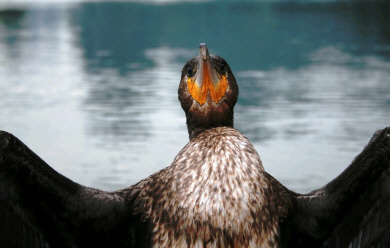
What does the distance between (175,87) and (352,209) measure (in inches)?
544

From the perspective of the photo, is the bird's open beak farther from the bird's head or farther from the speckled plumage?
the speckled plumage

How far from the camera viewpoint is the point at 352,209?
3.04m

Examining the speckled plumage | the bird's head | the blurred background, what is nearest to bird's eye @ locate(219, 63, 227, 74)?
the bird's head

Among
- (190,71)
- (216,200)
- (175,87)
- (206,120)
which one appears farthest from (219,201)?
(175,87)

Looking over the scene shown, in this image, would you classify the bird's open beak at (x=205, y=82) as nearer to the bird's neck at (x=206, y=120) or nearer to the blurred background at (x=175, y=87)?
the bird's neck at (x=206, y=120)

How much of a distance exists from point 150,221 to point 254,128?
29.7 feet

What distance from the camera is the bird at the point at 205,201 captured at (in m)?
2.62

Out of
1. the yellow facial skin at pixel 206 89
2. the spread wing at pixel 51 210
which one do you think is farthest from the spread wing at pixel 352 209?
the spread wing at pixel 51 210

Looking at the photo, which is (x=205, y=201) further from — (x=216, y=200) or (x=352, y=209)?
(x=352, y=209)

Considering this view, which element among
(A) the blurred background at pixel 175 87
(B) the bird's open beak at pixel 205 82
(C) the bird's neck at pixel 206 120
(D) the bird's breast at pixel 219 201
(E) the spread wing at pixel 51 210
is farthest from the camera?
(A) the blurred background at pixel 175 87

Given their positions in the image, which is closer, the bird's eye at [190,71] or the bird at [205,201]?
the bird at [205,201]

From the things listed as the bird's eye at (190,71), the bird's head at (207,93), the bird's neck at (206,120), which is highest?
the bird's eye at (190,71)

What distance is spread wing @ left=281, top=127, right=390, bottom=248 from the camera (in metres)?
2.95

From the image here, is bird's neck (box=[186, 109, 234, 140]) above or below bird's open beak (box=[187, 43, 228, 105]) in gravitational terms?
below
